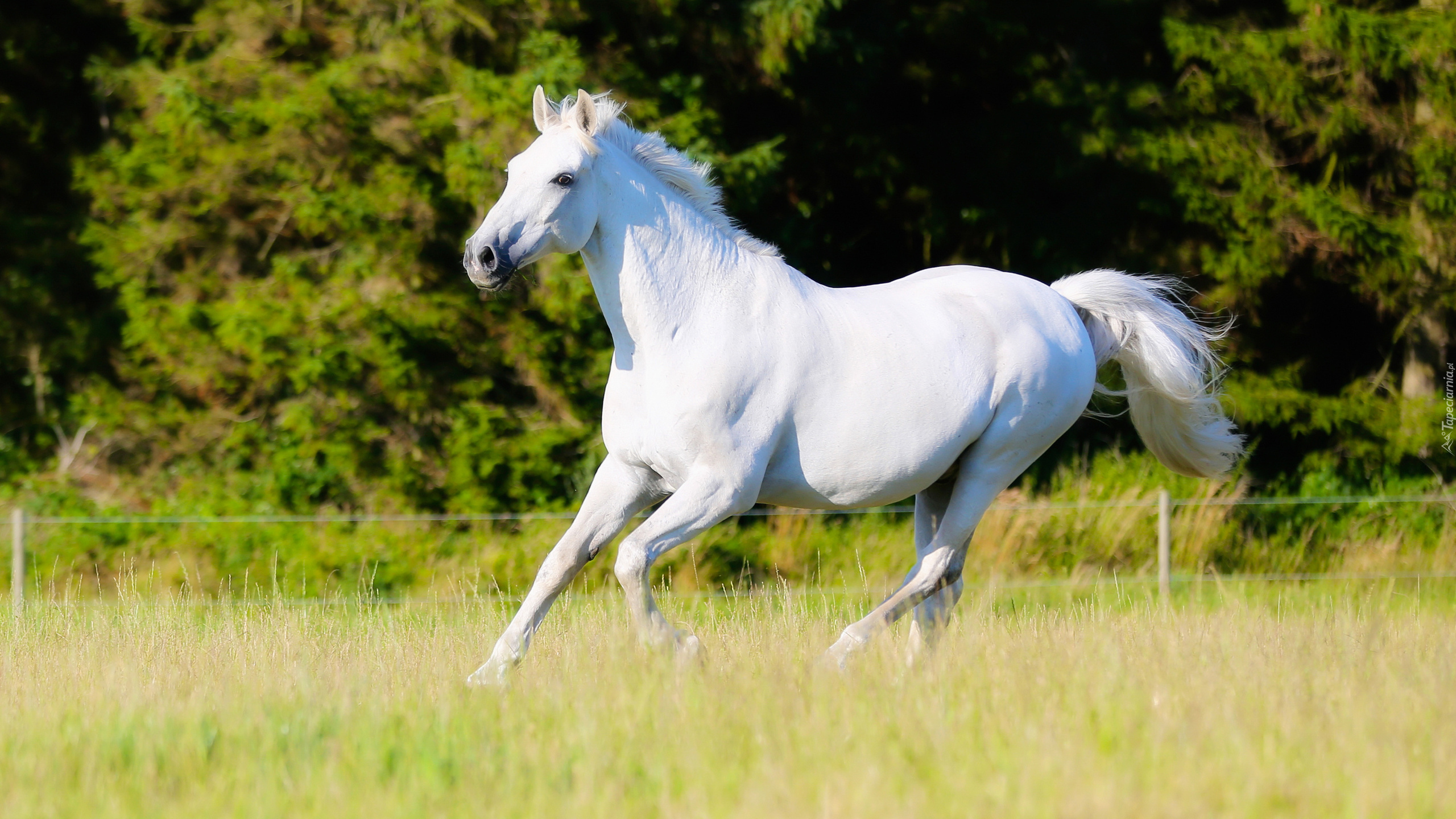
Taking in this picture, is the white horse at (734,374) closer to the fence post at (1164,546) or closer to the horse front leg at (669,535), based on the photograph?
the horse front leg at (669,535)

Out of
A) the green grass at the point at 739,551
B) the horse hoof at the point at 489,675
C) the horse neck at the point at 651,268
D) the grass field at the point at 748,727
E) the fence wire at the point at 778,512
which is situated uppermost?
the horse neck at the point at 651,268

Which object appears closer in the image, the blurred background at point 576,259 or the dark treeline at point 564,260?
the blurred background at point 576,259

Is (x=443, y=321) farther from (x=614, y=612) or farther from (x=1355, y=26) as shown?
(x=1355, y=26)

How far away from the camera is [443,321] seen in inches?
444

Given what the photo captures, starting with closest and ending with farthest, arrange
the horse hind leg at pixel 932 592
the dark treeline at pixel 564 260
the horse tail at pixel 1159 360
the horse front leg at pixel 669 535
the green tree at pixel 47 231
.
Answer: the horse front leg at pixel 669 535 < the horse hind leg at pixel 932 592 < the horse tail at pixel 1159 360 < the dark treeline at pixel 564 260 < the green tree at pixel 47 231

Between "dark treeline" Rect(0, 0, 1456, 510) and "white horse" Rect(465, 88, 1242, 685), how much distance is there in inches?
222

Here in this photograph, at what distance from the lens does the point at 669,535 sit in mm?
4617

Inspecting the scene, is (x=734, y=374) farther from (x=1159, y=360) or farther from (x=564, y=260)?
(x=564, y=260)

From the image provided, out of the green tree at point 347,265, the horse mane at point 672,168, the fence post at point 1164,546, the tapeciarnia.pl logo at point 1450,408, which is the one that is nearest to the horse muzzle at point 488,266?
the horse mane at point 672,168

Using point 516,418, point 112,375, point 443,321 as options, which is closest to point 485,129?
point 443,321

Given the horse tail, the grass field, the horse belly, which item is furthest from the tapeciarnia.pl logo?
the horse belly

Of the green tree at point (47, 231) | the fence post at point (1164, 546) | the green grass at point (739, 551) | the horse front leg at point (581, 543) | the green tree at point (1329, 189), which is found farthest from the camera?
the green tree at point (47, 231)

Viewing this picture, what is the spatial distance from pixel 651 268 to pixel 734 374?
0.51 metres

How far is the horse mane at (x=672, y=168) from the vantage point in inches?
197
